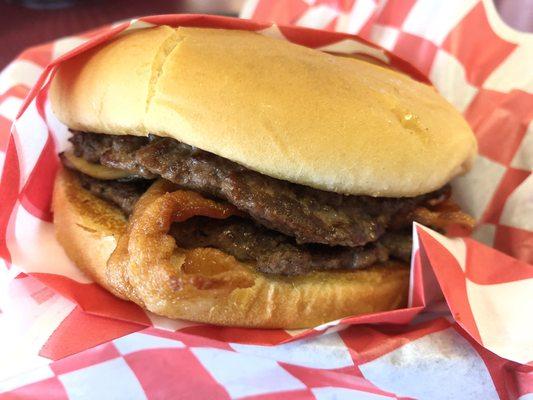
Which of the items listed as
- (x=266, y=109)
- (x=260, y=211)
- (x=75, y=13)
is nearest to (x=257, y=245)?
(x=260, y=211)

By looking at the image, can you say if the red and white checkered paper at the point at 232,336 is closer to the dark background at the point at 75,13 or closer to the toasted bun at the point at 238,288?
the toasted bun at the point at 238,288

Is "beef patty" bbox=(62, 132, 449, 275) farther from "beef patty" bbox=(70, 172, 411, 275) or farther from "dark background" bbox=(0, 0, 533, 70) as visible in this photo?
"dark background" bbox=(0, 0, 533, 70)

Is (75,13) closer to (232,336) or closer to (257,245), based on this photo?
(257,245)

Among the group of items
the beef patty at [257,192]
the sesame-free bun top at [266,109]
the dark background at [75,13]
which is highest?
the sesame-free bun top at [266,109]

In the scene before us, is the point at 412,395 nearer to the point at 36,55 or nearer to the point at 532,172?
the point at 532,172

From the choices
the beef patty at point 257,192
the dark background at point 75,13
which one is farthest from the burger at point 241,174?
the dark background at point 75,13

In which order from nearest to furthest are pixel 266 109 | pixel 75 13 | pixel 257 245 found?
pixel 266 109 → pixel 257 245 → pixel 75 13

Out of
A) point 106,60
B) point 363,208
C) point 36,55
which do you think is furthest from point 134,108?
point 36,55
